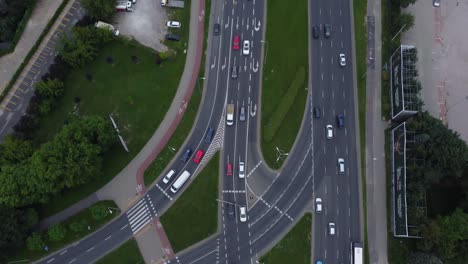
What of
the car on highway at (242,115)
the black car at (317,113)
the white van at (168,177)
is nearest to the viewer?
the white van at (168,177)

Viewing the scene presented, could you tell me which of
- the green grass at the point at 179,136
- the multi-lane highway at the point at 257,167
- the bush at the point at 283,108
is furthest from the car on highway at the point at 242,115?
the green grass at the point at 179,136

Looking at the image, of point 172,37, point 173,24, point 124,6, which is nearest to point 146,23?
point 124,6

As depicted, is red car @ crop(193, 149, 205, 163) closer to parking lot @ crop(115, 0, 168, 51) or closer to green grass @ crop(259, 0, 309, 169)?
green grass @ crop(259, 0, 309, 169)

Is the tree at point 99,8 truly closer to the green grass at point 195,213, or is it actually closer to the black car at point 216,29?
the black car at point 216,29

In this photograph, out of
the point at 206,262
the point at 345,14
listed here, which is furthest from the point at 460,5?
the point at 206,262

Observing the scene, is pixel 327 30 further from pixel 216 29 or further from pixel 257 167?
pixel 257 167
